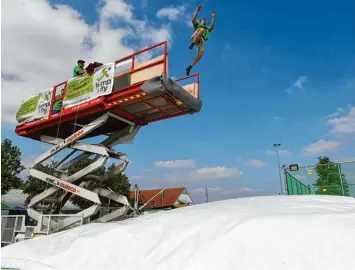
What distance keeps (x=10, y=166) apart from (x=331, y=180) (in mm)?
26816

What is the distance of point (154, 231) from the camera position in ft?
12.6

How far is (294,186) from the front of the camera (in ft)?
45.4

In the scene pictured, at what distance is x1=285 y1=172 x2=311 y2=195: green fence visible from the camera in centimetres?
1360

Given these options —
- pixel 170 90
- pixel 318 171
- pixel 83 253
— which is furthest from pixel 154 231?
pixel 318 171

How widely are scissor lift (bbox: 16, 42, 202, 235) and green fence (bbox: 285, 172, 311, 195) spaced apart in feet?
23.6

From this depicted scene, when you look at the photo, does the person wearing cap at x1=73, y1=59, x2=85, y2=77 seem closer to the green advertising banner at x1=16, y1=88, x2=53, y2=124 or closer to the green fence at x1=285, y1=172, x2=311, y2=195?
the green advertising banner at x1=16, y1=88, x2=53, y2=124

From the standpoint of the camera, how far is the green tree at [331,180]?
12102 mm

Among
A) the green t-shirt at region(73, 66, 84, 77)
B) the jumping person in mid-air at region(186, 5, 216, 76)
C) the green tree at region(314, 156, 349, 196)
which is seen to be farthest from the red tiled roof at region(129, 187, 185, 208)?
the jumping person in mid-air at region(186, 5, 216, 76)

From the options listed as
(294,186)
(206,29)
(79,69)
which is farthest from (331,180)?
(79,69)

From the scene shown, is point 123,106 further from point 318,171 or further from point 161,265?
point 318,171

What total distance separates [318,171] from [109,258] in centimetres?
1163

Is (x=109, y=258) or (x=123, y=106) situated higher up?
(x=123, y=106)

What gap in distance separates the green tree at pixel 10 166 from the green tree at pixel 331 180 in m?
25.2

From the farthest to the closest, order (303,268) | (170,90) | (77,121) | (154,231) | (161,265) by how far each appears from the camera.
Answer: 1. (77,121)
2. (170,90)
3. (154,231)
4. (161,265)
5. (303,268)
